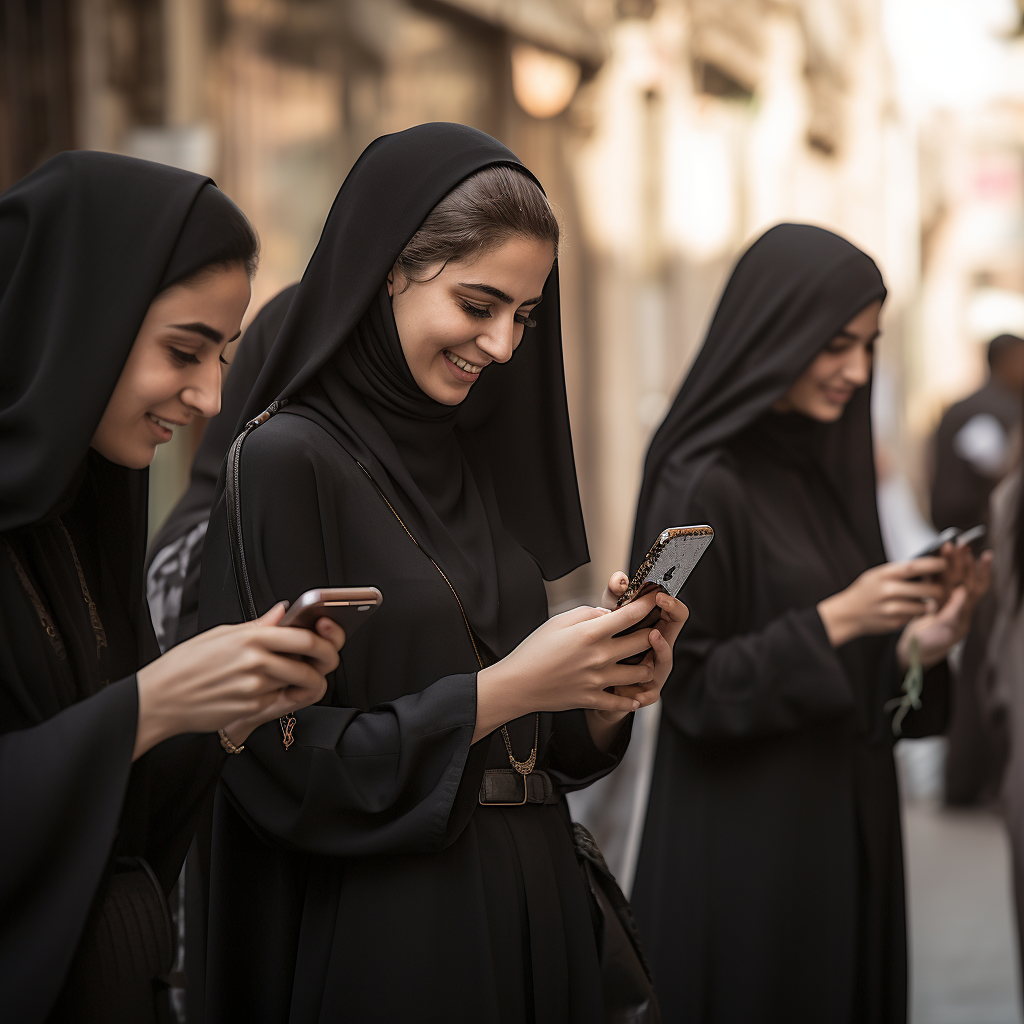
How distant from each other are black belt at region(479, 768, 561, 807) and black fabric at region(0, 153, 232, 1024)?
417mm

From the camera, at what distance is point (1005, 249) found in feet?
56.2

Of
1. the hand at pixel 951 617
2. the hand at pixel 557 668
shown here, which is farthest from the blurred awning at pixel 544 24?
the hand at pixel 557 668

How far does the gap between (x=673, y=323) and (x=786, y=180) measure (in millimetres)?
3070

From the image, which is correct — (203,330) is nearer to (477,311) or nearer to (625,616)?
(477,311)

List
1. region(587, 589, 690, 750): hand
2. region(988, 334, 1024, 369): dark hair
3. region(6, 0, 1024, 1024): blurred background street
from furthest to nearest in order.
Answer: region(988, 334, 1024, 369): dark hair
region(6, 0, 1024, 1024): blurred background street
region(587, 589, 690, 750): hand

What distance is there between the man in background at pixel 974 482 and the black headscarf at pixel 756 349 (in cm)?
471

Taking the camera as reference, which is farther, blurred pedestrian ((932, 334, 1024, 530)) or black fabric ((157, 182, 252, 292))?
blurred pedestrian ((932, 334, 1024, 530))

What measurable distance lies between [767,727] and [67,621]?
1.74 m

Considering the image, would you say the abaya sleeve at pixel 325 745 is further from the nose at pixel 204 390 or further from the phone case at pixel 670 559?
the phone case at pixel 670 559

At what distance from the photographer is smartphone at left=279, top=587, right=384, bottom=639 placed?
144 centimetres

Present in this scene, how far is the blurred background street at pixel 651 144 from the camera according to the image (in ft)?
19.1

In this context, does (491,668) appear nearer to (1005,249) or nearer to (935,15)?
(935,15)

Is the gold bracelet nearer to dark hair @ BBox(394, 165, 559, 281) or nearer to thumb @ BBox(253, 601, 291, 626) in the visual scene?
thumb @ BBox(253, 601, 291, 626)

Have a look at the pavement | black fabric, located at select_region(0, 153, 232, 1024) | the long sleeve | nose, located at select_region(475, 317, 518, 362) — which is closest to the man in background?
the pavement
